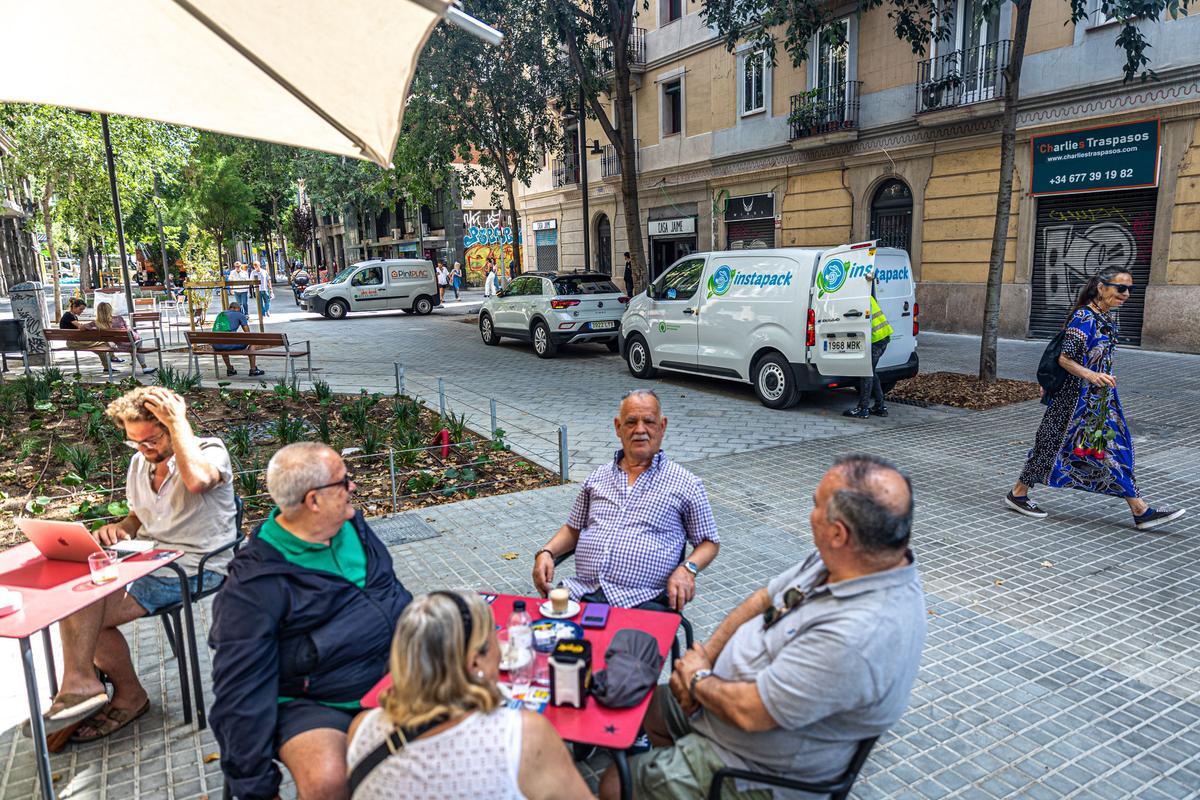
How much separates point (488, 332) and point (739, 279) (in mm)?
8559

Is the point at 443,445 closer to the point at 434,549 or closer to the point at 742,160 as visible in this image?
the point at 434,549

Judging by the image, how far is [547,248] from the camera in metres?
33.8

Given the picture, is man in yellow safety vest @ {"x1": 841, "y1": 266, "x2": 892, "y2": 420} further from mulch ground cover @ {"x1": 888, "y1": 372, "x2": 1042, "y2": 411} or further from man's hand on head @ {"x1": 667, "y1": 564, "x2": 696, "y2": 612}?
man's hand on head @ {"x1": 667, "y1": 564, "x2": 696, "y2": 612}

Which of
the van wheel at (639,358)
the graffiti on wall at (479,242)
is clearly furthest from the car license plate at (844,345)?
the graffiti on wall at (479,242)

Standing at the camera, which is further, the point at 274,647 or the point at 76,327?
the point at 76,327

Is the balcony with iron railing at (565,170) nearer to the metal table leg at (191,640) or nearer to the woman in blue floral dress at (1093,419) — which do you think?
the woman in blue floral dress at (1093,419)

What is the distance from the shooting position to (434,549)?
215 inches

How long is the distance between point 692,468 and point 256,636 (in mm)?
5447

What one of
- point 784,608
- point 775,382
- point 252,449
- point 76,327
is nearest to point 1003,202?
point 775,382

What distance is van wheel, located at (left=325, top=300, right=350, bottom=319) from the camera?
26328 millimetres

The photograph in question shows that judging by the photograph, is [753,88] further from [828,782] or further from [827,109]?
[828,782]

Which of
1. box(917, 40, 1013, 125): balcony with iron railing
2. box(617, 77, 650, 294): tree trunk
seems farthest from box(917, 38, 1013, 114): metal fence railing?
box(617, 77, 650, 294): tree trunk

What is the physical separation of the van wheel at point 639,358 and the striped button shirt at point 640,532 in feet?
29.7

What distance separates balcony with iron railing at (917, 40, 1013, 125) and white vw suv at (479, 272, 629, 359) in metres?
7.73
